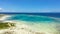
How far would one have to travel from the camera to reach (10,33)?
14.5 meters

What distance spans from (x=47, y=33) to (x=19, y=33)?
158 inches

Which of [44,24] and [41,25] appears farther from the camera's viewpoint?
[44,24]

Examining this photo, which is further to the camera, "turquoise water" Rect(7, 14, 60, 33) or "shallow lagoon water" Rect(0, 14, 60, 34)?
"turquoise water" Rect(7, 14, 60, 33)

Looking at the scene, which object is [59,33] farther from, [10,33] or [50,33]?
[10,33]

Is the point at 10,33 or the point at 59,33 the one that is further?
the point at 59,33

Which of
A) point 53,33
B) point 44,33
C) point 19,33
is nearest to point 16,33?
point 19,33

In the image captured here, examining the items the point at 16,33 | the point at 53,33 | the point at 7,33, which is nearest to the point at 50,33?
the point at 53,33

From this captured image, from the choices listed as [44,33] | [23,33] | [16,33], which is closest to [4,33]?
[16,33]

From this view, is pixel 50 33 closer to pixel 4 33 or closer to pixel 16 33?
pixel 16 33

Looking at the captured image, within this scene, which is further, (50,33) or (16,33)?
(50,33)

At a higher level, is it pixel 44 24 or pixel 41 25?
pixel 41 25

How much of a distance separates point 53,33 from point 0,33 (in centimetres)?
733

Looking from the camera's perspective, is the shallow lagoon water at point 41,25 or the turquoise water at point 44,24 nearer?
the shallow lagoon water at point 41,25

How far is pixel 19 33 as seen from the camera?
1502 centimetres
